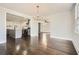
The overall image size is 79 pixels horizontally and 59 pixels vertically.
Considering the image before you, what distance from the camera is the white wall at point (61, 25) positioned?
21.0 ft

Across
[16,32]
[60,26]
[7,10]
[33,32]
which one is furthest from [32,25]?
[7,10]

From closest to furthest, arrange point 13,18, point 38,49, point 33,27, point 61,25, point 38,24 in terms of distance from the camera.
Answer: point 38,49 → point 61,25 → point 13,18 → point 33,27 → point 38,24

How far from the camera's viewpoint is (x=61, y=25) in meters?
7.13

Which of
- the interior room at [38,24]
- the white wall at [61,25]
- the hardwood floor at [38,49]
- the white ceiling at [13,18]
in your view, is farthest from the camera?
the white ceiling at [13,18]

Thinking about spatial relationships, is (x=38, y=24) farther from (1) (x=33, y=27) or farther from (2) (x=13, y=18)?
(2) (x=13, y=18)

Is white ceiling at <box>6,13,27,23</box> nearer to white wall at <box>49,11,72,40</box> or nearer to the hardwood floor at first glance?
white wall at <box>49,11,72,40</box>

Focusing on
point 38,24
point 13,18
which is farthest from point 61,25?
point 13,18

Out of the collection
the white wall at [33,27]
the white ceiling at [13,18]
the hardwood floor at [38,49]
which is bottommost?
the hardwood floor at [38,49]

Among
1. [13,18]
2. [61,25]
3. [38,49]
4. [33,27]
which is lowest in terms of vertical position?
[38,49]

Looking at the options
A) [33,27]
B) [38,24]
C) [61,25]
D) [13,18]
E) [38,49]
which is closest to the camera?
[38,49]

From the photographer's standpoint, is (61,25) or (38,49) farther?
(61,25)

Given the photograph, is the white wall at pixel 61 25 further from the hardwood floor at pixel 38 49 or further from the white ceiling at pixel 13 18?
the white ceiling at pixel 13 18

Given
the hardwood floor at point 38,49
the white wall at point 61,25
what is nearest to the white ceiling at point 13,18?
the white wall at point 61,25

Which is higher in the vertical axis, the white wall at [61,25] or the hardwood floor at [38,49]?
the white wall at [61,25]
